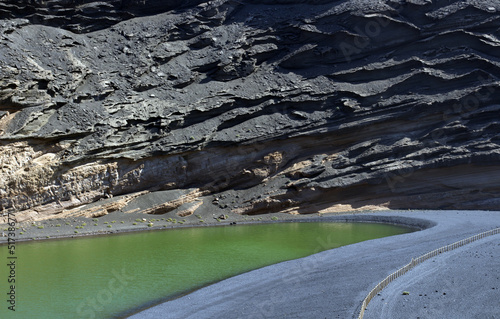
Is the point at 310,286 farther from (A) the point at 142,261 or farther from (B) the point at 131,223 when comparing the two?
(B) the point at 131,223

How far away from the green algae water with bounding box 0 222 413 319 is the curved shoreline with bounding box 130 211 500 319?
4.56 feet

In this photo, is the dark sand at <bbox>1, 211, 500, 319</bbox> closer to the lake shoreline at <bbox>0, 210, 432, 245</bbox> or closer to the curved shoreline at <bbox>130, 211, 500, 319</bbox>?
the curved shoreline at <bbox>130, 211, 500, 319</bbox>

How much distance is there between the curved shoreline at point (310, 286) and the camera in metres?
12.5

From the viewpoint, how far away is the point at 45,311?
13.6 meters

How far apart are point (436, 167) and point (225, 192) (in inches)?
649

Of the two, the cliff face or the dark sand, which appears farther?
the cliff face

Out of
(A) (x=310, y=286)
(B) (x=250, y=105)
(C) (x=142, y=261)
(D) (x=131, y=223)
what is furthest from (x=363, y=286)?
(B) (x=250, y=105)

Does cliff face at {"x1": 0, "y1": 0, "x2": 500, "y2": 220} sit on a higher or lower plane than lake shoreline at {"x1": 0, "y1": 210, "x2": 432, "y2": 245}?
higher

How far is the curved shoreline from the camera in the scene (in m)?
12.5

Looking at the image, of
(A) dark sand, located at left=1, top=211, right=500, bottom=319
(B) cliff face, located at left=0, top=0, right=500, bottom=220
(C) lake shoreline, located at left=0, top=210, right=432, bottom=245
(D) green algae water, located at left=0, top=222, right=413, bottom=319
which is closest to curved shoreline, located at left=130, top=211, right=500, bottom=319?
(A) dark sand, located at left=1, top=211, right=500, bottom=319

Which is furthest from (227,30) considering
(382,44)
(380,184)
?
(380,184)

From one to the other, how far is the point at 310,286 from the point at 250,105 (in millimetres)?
26216

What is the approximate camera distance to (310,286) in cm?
1482

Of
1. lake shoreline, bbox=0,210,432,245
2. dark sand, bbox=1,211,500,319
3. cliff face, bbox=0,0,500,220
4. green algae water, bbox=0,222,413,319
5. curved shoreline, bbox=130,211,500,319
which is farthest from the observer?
cliff face, bbox=0,0,500,220
